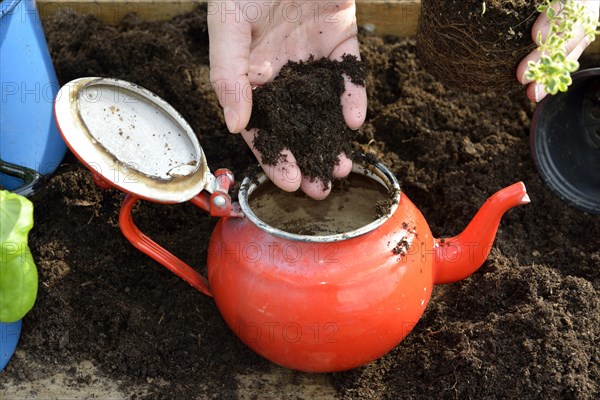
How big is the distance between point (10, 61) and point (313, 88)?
0.95 meters

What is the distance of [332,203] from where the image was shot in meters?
2.03

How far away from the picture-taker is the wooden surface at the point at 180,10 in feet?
8.86

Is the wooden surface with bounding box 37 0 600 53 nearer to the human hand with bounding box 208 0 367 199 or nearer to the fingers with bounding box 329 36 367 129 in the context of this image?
the human hand with bounding box 208 0 367 199

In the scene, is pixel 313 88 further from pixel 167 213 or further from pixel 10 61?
pixel 10 61

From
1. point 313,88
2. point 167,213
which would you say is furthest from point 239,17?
point 167,213

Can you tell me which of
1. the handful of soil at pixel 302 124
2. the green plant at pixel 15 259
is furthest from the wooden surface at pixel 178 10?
the green plant at pixel 15 259

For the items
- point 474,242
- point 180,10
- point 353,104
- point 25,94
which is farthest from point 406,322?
point 180,10

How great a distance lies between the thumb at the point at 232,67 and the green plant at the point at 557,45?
0.70m

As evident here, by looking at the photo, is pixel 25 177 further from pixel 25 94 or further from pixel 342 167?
pixel 342 167

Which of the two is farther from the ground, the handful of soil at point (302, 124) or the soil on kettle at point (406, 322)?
the handful of soil at point (302, 124)

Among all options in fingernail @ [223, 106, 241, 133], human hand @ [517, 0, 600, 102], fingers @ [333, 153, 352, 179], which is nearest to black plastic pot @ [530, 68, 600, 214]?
human hand @ [517, 0, 600, 102]

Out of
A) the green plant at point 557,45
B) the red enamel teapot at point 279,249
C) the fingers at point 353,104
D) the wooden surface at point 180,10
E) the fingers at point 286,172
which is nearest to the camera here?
the green plant at point 557,45

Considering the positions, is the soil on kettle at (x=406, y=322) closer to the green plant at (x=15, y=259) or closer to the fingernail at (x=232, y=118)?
the green plant at (x=15, y=259)

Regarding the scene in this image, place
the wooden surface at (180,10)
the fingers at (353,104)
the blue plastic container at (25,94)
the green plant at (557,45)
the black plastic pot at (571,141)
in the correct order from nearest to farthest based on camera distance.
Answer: the green plant at (557,45), the fingers at (353,104), the blue plastic container at (25,94), the black plastic pot at (571,141), the wooden surface at (180,10)
